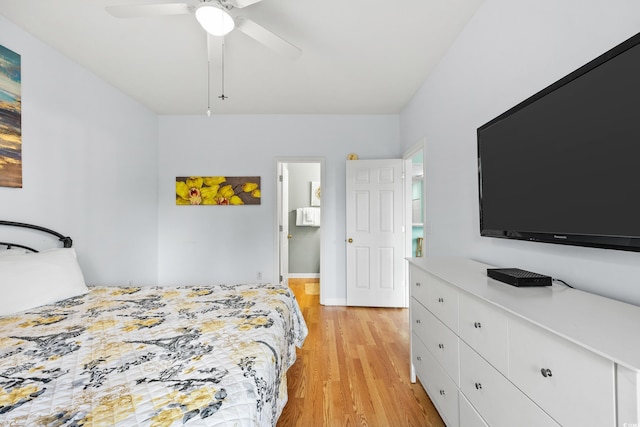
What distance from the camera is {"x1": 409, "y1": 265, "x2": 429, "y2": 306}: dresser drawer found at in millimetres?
1769

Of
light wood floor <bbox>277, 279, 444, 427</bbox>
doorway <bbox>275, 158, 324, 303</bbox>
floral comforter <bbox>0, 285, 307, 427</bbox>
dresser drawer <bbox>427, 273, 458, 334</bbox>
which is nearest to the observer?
floral comforter <bbox>0, 285, 307, 427</bbox>

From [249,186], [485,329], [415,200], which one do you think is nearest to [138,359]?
[485,329]

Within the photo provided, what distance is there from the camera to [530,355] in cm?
87

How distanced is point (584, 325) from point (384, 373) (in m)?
1.72

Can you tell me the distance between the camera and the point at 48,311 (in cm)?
165

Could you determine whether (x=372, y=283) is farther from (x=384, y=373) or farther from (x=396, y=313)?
(x=384, y=373)

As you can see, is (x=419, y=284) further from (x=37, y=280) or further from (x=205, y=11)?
(x=37, y=280)

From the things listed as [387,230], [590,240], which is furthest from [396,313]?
[590,240]

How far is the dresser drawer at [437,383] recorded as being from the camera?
1.39m

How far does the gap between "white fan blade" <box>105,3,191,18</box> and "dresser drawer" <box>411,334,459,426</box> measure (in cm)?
250

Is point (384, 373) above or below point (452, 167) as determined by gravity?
below

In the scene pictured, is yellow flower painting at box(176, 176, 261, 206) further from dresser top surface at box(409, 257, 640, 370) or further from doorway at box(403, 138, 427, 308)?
dresser top surface at box(409, 257, 640, 370)

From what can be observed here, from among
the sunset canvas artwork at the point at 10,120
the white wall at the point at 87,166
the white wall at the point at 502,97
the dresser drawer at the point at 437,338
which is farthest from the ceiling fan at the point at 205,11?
the dresser drawer at the point at 437,338

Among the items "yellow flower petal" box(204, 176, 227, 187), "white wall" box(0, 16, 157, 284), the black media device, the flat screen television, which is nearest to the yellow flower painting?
"yellow flower petal" box(204, 176, 227, 187)
